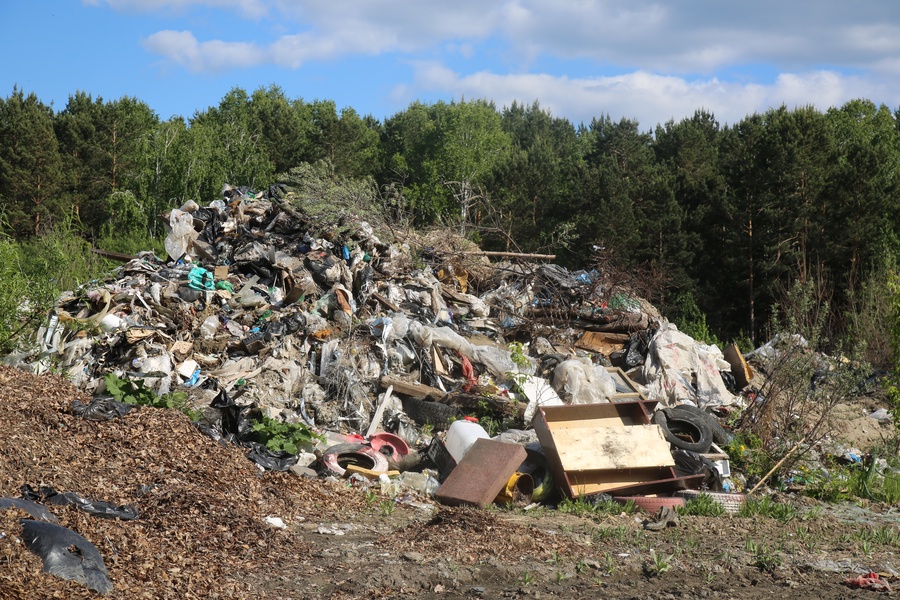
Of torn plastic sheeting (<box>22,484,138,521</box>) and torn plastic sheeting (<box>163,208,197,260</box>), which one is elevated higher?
torn plastic sheeting (<box>163,208,197,260</box>)

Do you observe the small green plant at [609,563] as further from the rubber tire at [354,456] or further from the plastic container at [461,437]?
the rubber tire at [354,456]

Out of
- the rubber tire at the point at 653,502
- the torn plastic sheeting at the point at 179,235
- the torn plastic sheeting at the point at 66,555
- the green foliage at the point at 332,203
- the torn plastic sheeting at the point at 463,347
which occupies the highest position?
the green foliage at the point at 332,203

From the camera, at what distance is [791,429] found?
33.2ft

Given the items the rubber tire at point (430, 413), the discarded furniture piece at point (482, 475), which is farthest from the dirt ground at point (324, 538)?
the rubber tire at point (430, 413)

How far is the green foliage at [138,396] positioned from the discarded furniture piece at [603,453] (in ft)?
11.8

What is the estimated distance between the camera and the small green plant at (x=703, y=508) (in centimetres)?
737

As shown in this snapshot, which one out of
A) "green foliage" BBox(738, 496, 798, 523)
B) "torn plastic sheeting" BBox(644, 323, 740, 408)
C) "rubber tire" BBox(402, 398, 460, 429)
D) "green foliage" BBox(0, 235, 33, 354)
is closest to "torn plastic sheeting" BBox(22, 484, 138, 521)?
"green foliage" BBox(0, 235, 33, 354)

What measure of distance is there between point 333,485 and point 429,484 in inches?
40.0

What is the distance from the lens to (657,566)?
5.51 meters

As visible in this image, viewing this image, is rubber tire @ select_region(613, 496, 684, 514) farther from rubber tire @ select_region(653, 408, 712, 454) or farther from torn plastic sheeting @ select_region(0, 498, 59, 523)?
torn plastic sheeting @ select_region(0, 498, 59, 523)

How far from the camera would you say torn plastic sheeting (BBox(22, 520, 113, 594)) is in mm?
4160

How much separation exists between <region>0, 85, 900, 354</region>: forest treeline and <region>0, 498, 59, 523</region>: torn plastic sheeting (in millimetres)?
7846

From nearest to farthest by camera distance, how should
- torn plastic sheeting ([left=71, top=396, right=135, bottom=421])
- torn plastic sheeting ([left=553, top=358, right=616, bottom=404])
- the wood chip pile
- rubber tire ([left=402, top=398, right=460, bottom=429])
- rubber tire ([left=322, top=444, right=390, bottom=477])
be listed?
1. the wood chip pile
2. torn plastic sheeting ([left=71, top=396, right=135, bottom=421])
3. rubber tire ([left=322, top=444, right=390, bottom=477])
4. rubber tire ([left=402, top=398, right=460, bottom=429])
5. torn plastic sheeting ([left=553, top=358, right=616, bottom=404])

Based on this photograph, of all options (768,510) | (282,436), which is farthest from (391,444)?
(768,510)
